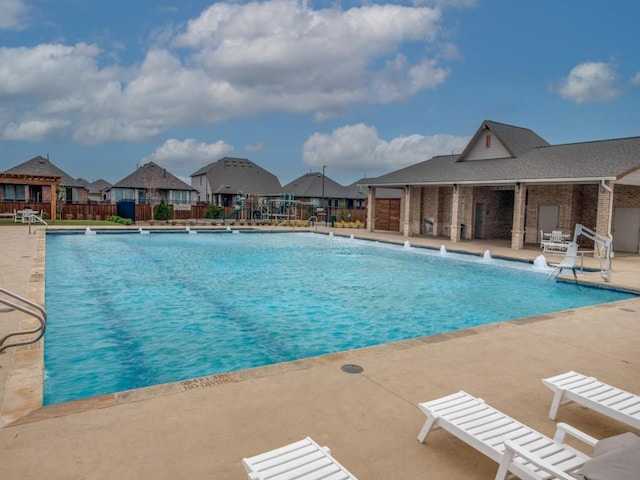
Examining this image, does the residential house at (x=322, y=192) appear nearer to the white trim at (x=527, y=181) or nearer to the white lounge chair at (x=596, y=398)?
the white trim at (x=527, y=181)

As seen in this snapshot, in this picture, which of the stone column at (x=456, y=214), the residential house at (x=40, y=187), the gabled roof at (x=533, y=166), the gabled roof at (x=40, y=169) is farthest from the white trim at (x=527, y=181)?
the gabled roof at (x=40, y=169)

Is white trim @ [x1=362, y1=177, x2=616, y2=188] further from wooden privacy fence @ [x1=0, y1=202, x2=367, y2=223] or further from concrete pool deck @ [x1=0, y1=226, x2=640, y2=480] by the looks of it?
wooden privacy fence @ [x1=0, y1=202, x2=367, y2=223]

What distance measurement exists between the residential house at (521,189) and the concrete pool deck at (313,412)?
1423 cm

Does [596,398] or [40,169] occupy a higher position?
[40,169]

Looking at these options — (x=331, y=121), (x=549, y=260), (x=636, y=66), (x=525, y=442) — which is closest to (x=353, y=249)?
(x=549, y=260)

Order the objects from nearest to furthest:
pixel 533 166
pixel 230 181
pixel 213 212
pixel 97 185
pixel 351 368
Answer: pixel 351 368, pixel 533 166, pixel 213 212, pixel 230 181, pixel 97 185

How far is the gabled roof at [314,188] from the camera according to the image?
176 feet

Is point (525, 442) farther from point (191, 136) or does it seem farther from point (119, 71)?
point (191, 136)

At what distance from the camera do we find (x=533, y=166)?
68.6 ft

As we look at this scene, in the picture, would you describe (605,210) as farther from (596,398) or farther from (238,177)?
(238,177)

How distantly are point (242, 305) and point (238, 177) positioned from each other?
4727cm

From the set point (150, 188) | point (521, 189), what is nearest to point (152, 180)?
point (150, 188)

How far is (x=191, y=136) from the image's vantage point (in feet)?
181

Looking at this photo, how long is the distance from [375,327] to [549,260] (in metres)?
11.1
